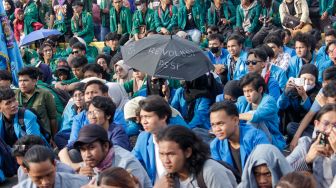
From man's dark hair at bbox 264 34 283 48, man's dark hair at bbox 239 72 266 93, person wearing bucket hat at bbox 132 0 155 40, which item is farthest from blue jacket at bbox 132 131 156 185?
person wearing bucket hat at bbox 132 0 155 40

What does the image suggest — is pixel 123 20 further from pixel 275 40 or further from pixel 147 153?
pixel 147 153

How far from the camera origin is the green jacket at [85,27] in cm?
1420

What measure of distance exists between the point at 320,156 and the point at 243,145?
0.86m

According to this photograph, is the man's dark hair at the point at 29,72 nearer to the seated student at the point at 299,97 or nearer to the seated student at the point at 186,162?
the seated student at the point at 299,97

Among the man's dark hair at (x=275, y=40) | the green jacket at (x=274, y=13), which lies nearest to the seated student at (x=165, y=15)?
the green jacket at (x=274, y=13)

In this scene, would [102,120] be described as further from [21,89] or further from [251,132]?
[21,89]

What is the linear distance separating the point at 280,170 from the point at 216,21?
8.85 metres

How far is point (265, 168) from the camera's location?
194 inches

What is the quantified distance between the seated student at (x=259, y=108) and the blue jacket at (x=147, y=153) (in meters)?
1.31

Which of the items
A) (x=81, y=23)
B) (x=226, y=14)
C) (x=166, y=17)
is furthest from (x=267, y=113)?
(x=81, y=23)

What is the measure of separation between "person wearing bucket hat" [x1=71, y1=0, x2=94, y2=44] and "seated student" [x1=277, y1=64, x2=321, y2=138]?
22.4 ft

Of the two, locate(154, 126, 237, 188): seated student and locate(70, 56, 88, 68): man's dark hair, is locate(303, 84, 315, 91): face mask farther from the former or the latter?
locate(154, 126, 237, 188): seated student

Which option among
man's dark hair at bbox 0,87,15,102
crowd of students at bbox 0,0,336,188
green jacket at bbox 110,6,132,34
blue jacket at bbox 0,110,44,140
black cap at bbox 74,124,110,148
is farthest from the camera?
green jacket at bbox 110,6,132,34

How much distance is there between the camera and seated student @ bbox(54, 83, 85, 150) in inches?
307
